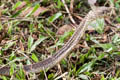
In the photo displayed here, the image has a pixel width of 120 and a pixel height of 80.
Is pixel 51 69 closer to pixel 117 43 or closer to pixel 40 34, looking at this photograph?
pixel 40 34

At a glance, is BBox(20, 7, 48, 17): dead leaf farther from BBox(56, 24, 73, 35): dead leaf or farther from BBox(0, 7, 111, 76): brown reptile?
BBox(0, 7, 111, 76): brown reptile

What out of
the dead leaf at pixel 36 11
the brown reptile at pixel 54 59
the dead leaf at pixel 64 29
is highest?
the dead leaf at pixel 36 11

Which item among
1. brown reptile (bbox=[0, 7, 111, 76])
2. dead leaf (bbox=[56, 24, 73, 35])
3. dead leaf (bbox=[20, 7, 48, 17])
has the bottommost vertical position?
brown reptile (bbox=[0, 7, 111, 76])

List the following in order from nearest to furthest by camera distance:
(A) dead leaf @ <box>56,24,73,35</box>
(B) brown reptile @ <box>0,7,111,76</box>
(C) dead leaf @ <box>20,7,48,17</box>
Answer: (B) brown reptile @ <box>0,7,111,76</box>, (A) dead leaf @ <box>56,24,73,35</box>, (C) dead leaf @ <box>20,7,48,17</box>

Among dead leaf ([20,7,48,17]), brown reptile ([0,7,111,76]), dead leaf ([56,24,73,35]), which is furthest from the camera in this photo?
dead leaf ([20,7,48,17])

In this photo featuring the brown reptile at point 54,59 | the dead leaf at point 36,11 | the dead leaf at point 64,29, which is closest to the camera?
the brown reptile at point 54,59

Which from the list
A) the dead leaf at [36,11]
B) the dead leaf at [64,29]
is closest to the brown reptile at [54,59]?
the dead leaf at [64,29]

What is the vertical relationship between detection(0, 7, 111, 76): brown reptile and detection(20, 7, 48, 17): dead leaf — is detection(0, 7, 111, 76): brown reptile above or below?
below

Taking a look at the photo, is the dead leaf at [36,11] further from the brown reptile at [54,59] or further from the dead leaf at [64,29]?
the brown reptile at [54,59]

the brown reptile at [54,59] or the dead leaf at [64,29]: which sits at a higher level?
the dead leaf at [64,29]

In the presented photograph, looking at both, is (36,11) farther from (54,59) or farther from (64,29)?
(54,59)

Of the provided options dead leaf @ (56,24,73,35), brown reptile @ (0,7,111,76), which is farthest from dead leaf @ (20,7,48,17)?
brown reptile @ (0,7,111,76)
